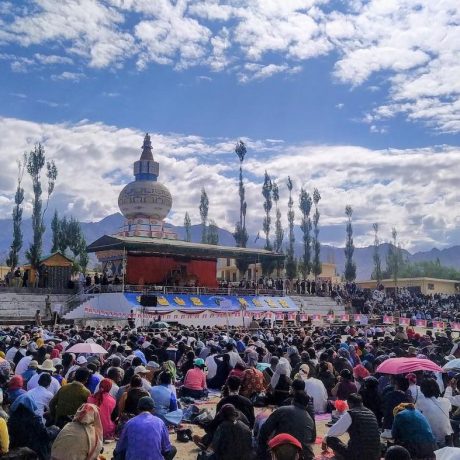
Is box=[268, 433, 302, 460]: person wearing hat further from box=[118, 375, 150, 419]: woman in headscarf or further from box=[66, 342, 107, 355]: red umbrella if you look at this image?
box=[66, 342, 107, 355]: red umbrella

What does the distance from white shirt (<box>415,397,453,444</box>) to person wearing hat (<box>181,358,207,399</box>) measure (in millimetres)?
5815

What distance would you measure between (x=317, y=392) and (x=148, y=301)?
72.2 feet

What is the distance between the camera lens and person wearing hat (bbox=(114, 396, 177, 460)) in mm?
6098

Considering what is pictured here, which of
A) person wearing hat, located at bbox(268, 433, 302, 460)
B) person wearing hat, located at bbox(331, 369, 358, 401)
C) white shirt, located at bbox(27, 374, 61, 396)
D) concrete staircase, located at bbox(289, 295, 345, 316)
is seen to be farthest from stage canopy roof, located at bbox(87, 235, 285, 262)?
person wearing hat, located at bbox(268, 433, 302, 460)

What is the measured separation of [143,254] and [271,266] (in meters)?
17.2

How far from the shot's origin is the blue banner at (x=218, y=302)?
1308 inches

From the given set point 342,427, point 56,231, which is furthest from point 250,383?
point 56,231

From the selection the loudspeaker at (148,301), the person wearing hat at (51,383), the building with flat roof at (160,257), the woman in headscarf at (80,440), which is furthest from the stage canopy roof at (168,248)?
the woman in headscarf at (80,440)

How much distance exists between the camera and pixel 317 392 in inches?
440

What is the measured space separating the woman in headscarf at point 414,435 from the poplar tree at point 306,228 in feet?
186

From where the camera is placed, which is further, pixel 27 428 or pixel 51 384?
pixel 51 384

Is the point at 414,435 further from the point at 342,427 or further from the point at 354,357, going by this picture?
the point at 354,357

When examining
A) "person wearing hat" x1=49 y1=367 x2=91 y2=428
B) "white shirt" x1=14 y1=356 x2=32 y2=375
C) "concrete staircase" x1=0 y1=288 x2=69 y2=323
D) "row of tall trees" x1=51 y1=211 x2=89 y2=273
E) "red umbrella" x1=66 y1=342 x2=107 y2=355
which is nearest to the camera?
"person wearing hat" x1=49 y1=367 x2=91 y2=428

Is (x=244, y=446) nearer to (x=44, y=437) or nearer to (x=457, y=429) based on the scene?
(x=44, y=437)
